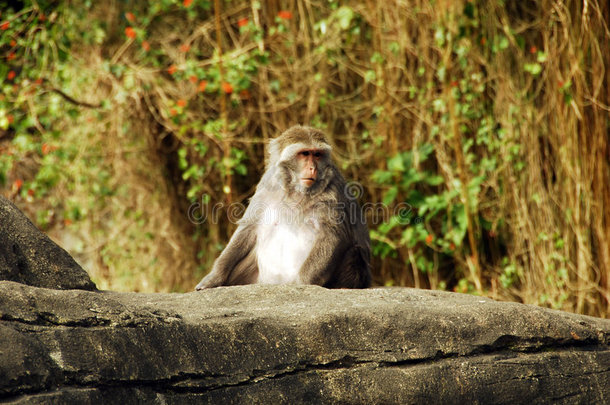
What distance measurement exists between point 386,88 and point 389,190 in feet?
3.54

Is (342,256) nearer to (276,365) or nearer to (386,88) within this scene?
(276,365)

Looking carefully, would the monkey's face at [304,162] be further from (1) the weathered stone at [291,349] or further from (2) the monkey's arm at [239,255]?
(1) the weathered stone at [291,349]

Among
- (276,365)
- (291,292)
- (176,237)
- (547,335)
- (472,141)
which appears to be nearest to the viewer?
(276,365)

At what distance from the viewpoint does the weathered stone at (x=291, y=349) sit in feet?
9.02

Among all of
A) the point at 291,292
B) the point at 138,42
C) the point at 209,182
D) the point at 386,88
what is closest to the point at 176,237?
the point at 209,182

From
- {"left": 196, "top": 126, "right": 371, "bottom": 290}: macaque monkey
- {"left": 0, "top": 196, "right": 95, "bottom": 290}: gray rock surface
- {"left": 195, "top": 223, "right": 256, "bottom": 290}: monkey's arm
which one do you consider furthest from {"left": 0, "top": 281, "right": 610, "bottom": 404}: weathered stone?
{"left": 195, "top": 223, "right": 256, "bottom": 290}: monkey's arm

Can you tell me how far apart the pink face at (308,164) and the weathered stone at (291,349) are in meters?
1.54

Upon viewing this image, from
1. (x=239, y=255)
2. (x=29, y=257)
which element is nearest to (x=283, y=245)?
(x=239, y=255)

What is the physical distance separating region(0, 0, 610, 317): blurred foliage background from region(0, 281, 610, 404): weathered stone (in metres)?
3.27

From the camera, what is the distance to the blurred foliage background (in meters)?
6.74

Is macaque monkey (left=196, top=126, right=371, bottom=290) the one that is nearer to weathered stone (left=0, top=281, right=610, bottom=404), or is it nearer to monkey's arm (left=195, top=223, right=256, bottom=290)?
monkey's arm (left=195, top=223, right=256, bottom=290)

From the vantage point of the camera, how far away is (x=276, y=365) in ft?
10.2

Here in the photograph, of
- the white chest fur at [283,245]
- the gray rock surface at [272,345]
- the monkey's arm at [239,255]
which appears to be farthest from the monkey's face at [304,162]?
the gray rock surface at [272,345]

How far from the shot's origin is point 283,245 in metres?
5.39
